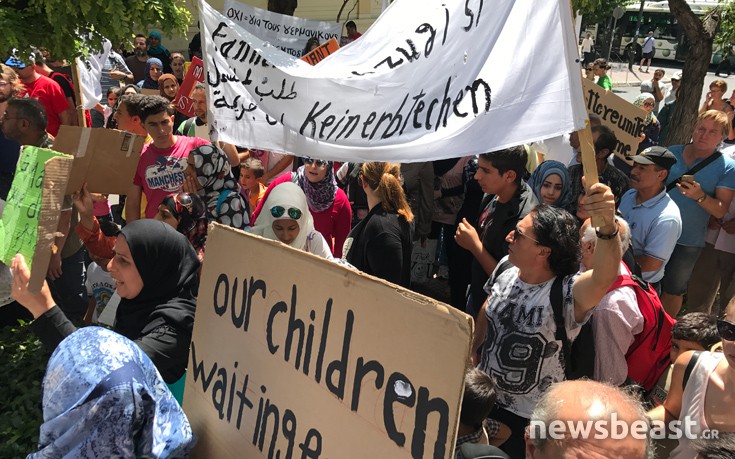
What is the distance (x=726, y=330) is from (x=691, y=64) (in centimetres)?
589

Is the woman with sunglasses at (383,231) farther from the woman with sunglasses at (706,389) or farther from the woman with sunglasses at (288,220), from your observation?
the woman with sunglasses at (706,389)

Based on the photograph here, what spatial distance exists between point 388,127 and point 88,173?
2.00 metres

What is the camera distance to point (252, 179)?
17.5 ft

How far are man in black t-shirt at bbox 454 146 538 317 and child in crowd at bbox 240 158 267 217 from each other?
80.9 inches

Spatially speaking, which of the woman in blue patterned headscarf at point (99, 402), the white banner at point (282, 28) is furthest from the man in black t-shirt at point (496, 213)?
the white banner at point (282, 28)

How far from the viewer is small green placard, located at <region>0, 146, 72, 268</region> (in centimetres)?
287

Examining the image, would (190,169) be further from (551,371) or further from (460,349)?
(460,349)

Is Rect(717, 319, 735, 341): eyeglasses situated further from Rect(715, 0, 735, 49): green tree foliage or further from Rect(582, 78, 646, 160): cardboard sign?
Rect(715, 0, 735, 49): green tree foliage

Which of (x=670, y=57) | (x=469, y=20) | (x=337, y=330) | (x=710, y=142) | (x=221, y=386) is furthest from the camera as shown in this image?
(x=670, y=57)

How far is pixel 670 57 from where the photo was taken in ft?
108

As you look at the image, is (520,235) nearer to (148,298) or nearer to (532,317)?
(532,317)

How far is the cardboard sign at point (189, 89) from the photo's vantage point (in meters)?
6.90

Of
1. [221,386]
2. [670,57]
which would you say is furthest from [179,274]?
[670,57]

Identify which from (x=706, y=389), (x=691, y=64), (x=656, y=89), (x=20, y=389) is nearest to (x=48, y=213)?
(x=20, y=389)
